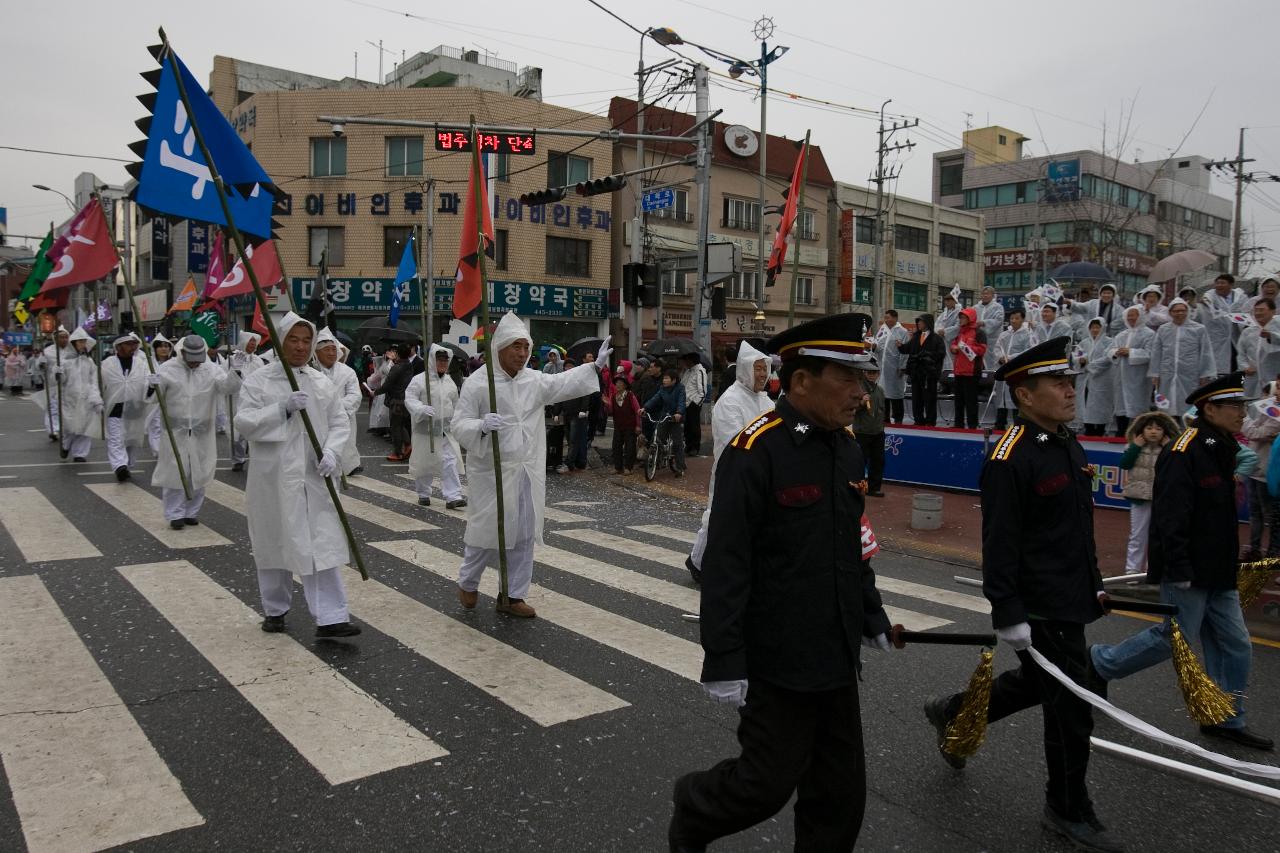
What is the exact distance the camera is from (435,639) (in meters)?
5.79

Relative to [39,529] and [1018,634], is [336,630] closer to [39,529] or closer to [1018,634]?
[1018,634]

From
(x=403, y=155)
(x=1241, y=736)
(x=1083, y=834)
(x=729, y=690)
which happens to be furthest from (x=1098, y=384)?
(x=403, y=155)

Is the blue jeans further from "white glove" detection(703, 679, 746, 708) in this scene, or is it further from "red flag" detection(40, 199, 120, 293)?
"red flag" detection(40, 199, 120, 293)

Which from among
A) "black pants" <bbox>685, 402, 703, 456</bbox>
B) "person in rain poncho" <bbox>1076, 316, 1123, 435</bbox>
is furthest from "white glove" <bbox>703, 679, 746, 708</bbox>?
"black pants" <bbox>685, 402, 703, 456</bbox>

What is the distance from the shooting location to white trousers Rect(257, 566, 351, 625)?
566cm

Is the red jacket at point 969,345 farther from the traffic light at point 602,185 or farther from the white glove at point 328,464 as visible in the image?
the white glove at point 328,464

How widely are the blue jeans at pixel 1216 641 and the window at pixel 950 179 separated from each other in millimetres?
62035

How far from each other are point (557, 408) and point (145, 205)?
9.32 meters

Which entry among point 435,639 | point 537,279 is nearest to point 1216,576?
point 435,639

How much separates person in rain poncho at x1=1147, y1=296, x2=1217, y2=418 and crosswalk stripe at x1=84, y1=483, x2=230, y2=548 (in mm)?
11525

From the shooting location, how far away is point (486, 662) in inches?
211

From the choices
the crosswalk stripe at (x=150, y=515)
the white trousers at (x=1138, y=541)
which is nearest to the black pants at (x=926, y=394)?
the white trousers at (x=1138, y=541)

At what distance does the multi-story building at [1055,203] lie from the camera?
52375 millimetres

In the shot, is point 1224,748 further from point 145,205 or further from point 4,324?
point 4,324
